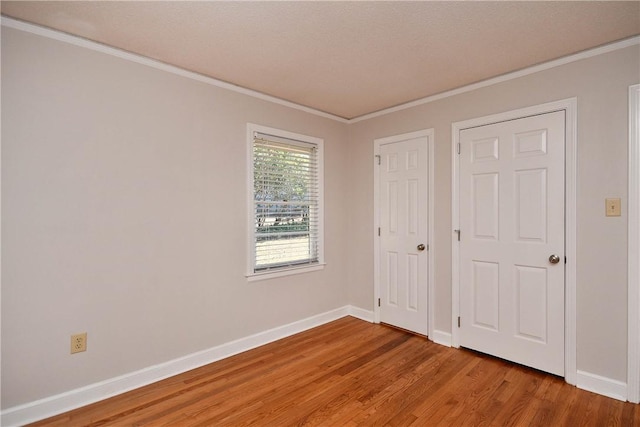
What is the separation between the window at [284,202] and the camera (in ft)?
10.5

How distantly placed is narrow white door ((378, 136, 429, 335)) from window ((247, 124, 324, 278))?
2.50 feet

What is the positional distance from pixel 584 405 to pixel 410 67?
2736 millimetres

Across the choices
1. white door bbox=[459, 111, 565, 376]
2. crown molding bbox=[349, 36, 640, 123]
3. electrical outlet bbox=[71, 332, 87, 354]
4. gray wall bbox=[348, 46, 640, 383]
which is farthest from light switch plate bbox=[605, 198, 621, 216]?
electrical outlet bbox=[71, 332, 87, 354]

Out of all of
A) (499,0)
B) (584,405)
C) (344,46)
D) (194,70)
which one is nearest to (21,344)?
(194,70)

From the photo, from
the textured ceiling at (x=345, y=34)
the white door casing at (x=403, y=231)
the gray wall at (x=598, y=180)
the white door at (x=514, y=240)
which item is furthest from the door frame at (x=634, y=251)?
the white door casing at (x=403, y=231)

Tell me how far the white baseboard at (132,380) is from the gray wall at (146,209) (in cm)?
5

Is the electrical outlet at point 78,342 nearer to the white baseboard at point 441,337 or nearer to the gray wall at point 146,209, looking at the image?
the gray wall at point 146,209

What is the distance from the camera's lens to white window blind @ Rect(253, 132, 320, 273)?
3.23m

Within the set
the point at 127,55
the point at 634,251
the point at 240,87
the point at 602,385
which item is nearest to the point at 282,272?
the point at 240,87

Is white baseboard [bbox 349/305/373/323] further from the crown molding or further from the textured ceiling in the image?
the textured ceiling

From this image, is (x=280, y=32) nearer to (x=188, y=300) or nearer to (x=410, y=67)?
(x=410, y=67)

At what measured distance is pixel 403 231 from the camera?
11.8ft

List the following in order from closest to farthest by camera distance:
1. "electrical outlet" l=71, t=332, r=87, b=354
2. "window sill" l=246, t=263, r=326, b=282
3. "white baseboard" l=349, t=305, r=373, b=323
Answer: "electrical outlet" l=71, t=332, r=87, b=354
"window sill" l=246, t=263, r=326, b=282
"white baseboard" l=349, t=305, r=373, b=323

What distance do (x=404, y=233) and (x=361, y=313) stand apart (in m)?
1.18
